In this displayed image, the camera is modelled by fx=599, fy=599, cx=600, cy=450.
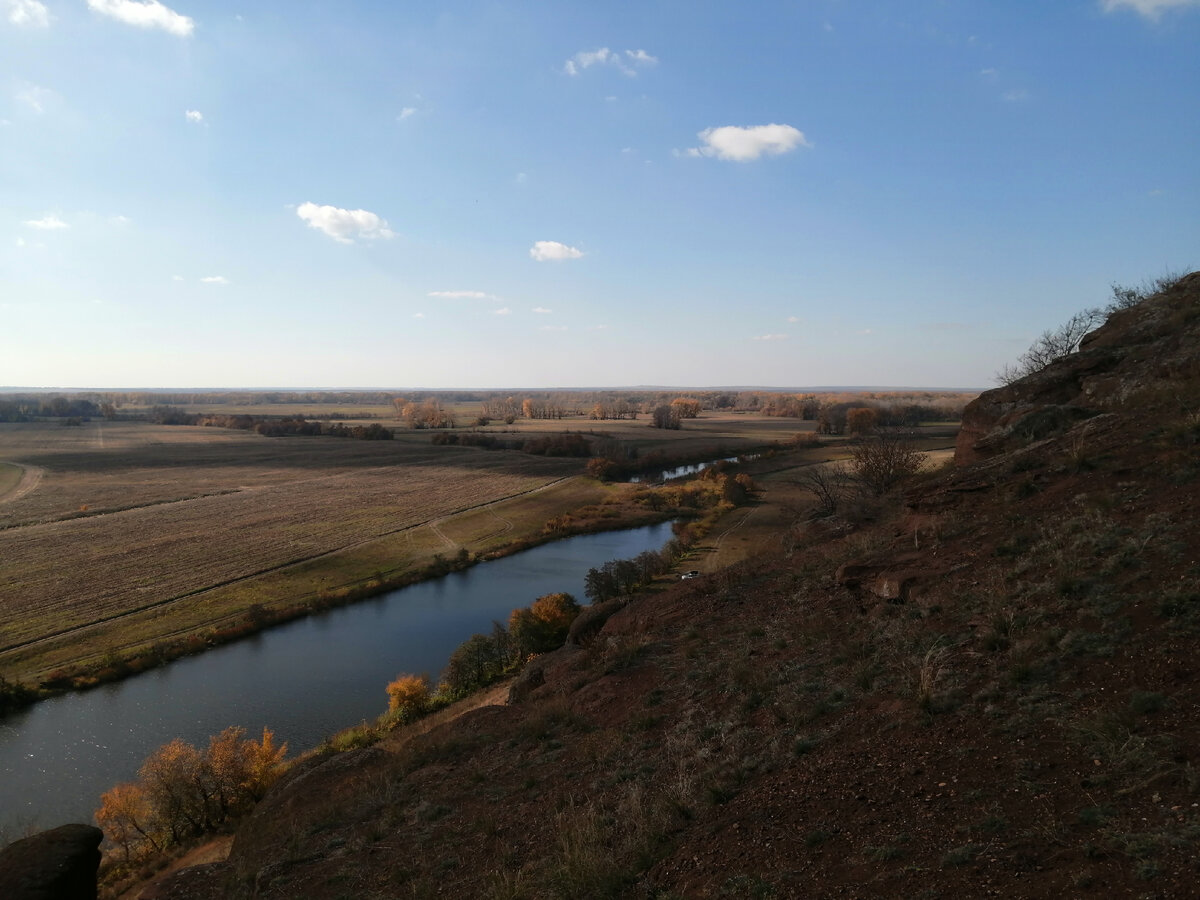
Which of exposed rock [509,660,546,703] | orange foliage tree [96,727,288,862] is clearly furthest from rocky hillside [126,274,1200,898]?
orange foliage tree [96,727,288,862]

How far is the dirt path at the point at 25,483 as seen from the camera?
53.3 m

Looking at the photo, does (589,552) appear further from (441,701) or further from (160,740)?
(160,740)

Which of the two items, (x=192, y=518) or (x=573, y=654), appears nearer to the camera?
(x=573, y=654)

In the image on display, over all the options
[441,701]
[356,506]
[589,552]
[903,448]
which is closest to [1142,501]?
[903,448]

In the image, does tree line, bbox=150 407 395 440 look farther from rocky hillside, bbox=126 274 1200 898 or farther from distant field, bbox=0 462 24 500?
rocky hillside, bbox=126 274 1200 898

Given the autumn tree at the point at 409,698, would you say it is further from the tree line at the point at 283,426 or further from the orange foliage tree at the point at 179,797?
the tree line at the point at 283,426

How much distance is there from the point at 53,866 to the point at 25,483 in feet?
228

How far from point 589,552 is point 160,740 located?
1112 inches

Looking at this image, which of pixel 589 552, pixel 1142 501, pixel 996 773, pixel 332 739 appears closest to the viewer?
pixel 996 773

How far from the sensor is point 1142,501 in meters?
8.50

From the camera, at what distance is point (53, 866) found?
927 centimetres

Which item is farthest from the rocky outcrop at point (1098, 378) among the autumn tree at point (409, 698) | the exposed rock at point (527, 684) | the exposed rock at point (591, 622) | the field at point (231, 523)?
the field at point (231, 523)

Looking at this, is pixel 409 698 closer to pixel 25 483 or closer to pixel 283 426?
pixel 25 483

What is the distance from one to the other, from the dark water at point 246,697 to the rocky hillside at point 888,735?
44.1 ft
